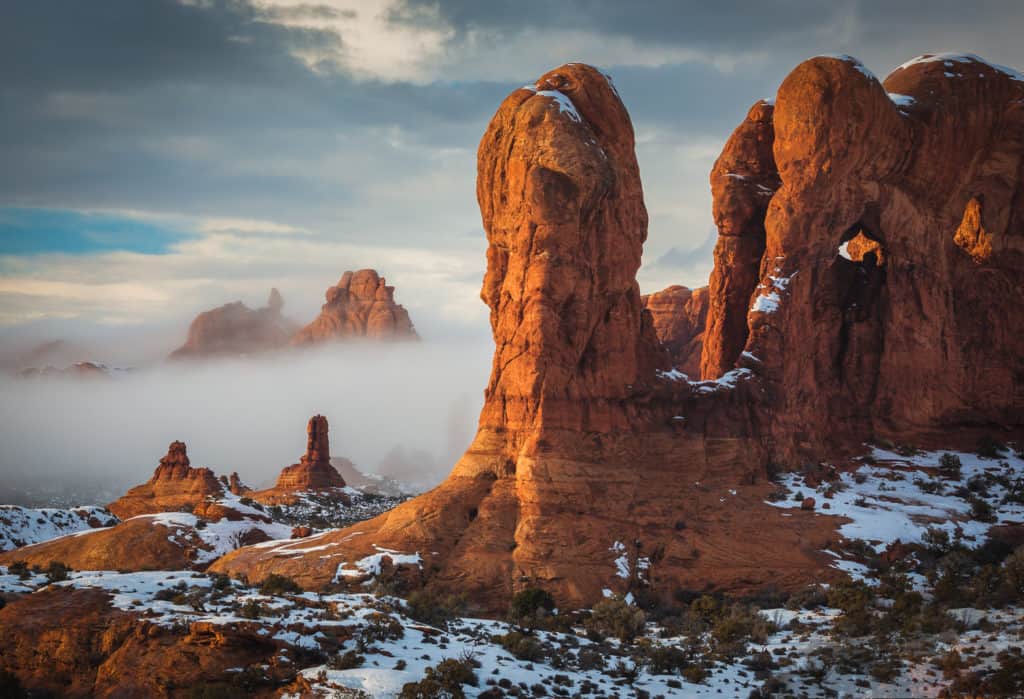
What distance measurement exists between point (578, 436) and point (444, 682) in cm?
2076

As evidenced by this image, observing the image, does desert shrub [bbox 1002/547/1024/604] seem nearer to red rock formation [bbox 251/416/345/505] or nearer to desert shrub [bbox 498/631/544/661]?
desert shrub [bbox 498/631/544/661]

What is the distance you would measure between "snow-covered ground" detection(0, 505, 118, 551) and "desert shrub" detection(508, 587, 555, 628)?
46.3 meters

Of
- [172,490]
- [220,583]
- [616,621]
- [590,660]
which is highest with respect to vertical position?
[220,583]

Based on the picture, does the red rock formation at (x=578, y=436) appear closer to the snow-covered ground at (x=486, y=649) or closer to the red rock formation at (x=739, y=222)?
the snow-covered ground at (x=486, y=649)

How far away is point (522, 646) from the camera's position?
28031mm

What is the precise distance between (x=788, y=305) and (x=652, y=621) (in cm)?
2087

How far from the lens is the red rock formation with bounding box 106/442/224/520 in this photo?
83000 millimetres

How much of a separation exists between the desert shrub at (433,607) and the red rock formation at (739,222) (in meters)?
25.4

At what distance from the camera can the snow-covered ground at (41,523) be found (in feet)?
226

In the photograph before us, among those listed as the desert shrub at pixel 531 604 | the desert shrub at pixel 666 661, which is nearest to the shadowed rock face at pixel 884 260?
the desert shrub at pixel 531 604

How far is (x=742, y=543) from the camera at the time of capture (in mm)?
42062

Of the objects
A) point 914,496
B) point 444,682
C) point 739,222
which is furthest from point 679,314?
point 444,682

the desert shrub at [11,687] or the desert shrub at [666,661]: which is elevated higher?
the desert shrub at [11,687]

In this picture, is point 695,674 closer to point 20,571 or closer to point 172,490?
point 20,571
